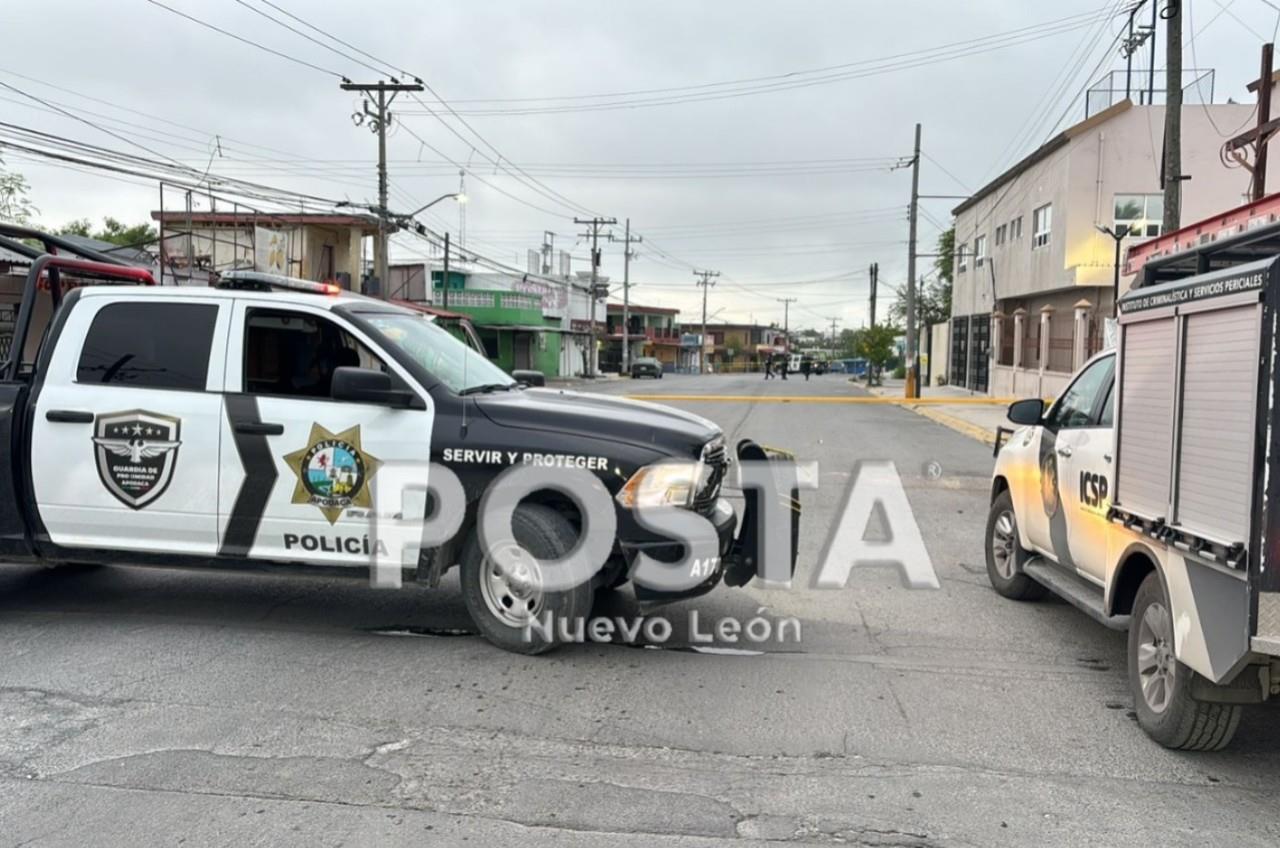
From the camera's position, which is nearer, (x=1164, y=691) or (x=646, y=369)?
(x=1164, y=691)

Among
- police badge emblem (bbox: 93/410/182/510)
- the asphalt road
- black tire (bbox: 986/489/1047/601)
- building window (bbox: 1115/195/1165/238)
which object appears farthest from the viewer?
building window (bbox: 1115/195/1165/238)

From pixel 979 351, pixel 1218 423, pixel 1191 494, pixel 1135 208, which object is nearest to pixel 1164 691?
pixel 1191 494

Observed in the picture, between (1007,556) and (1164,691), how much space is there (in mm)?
2590

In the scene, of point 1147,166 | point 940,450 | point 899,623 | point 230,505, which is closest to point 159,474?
point 230,505

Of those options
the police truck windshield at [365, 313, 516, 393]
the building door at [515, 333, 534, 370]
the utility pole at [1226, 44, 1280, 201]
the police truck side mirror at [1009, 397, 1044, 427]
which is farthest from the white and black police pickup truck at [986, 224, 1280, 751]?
the building door at [515, 333, 534, 370]

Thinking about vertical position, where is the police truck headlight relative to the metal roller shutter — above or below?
below

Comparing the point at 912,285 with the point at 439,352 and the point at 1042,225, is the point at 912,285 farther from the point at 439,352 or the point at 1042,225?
the point at 439,352

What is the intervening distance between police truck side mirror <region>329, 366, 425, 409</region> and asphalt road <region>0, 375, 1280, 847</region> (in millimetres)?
1419

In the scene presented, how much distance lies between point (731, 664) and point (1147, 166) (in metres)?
29.1

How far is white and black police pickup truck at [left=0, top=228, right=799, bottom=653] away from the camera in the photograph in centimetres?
518

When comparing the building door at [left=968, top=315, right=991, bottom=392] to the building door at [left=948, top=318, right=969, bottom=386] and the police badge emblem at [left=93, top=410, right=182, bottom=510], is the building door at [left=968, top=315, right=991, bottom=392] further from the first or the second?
the police badge emblem at [left=93, top=410, right=182, bottom=510]

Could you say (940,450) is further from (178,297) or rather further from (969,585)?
(178,297)

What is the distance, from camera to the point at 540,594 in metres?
5.18

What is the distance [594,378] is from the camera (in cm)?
6278
